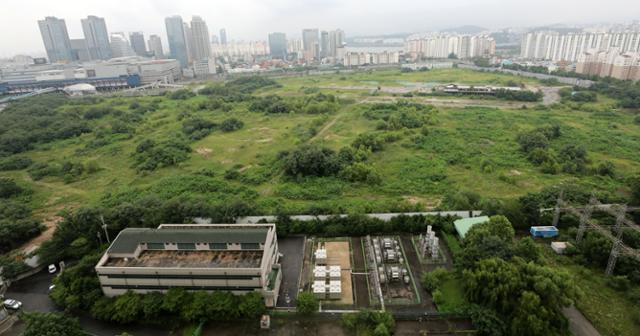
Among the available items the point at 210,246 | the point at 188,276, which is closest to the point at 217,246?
the point at 210,246

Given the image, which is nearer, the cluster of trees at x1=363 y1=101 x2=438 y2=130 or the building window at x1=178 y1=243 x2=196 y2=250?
the building window at x1=178 y1=243 x2=196 y2=250

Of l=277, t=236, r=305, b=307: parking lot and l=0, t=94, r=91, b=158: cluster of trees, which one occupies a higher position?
l=0, t=94, r=91, b=158: cluster of trees

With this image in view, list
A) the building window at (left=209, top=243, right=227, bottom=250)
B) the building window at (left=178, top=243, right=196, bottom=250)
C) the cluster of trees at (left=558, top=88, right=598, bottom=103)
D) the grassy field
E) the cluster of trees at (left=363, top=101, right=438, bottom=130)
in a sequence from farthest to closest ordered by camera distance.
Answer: the cluster of trees at (left=558, top=88, right=598, bottom=103) → the cluster of trees at (left=363, top=101, right=438, bottom=130) → the grassy field → the building window at (left=178, top=243, right=196, bottom=250) → the building window at (left=209, top=243, right=227, bottom=250)

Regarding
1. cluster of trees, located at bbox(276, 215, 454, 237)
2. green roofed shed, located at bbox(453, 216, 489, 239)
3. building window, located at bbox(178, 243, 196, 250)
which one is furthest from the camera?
cluster of trees, located at bbox(276, 215, 454, 237)

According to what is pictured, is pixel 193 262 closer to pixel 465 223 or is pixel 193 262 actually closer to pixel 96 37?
pixel 465 223

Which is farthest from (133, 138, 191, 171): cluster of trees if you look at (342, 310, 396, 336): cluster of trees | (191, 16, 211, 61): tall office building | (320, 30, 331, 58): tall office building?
(320, 30, 331, 58): tall office building

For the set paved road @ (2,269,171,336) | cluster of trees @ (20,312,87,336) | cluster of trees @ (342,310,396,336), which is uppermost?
cluster of trees @ (20,312,87,336)

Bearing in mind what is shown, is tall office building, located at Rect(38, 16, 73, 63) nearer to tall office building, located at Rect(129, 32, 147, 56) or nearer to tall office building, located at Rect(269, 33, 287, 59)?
tall office building, located at Rect(129, 32, 147, 56)
